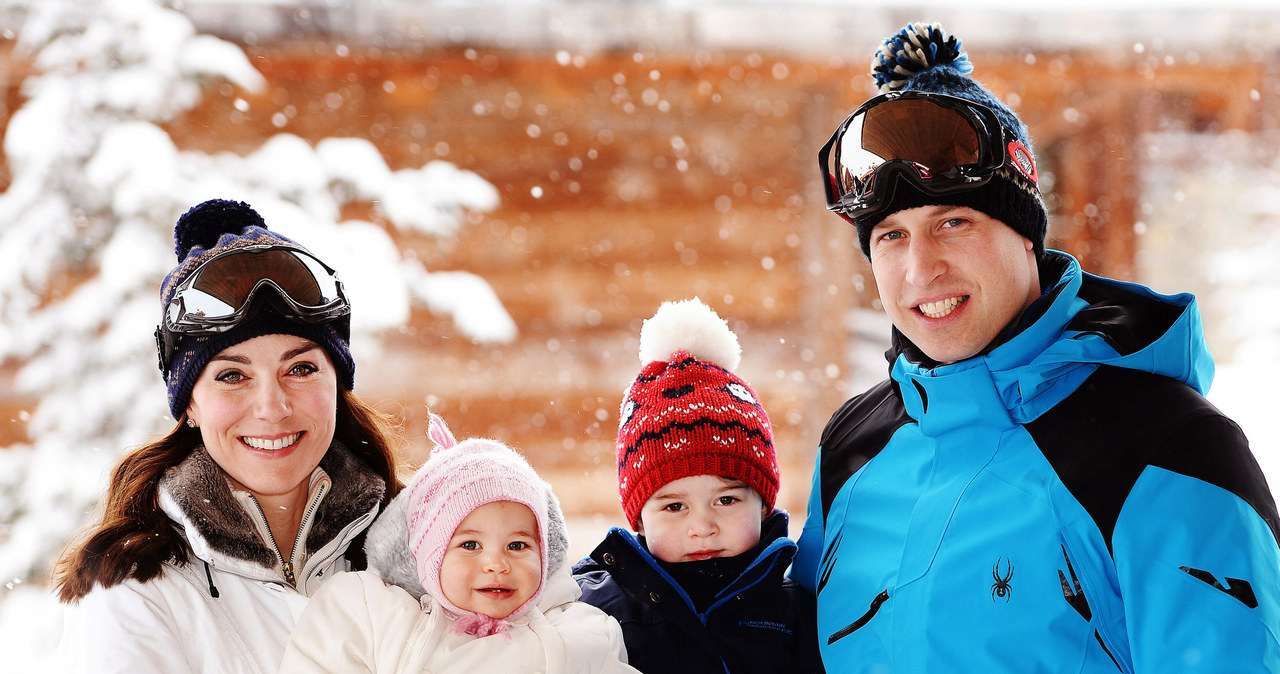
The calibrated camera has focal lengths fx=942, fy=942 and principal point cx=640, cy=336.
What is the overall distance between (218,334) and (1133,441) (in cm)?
206

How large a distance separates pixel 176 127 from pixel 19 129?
0.96 meters

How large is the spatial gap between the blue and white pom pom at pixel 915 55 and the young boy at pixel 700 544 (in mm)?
962

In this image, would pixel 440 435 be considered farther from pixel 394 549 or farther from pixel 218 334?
pixel 218 334

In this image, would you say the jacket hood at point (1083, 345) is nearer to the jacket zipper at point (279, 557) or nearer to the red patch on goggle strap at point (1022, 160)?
the red patch on goggle strap at point (1022, 160)

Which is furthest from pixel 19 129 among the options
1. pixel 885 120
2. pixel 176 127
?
pixel 885 120

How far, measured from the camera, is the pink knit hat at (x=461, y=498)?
7.71 ft

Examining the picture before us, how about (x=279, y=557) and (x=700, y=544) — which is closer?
(x=279, y=557)

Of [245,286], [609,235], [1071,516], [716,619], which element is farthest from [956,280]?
[609,235]

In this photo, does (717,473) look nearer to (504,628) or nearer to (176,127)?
(504,628)

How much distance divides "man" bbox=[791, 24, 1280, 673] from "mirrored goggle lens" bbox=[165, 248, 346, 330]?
4.50 ft

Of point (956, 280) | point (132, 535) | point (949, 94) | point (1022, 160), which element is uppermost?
point (949, 94)

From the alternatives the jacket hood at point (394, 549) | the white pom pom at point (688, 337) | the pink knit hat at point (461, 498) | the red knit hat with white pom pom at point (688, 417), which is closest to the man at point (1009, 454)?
the red knit hat with white pom pom at point (688, 417)

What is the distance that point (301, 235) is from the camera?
529 centimetres

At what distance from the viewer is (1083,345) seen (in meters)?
1.97
